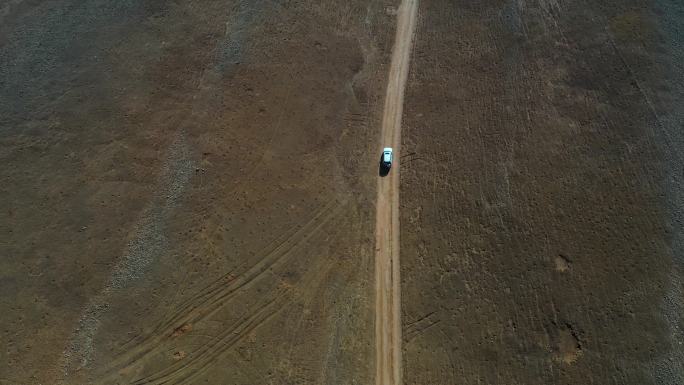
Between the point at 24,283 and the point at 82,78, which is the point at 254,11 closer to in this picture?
the point at 82,78

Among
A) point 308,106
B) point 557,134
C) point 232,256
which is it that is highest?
point 308,106

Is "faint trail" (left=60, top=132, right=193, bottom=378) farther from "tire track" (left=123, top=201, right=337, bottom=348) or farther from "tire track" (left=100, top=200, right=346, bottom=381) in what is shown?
"tire track" (left=123, top=201, right=337, bottom=348)

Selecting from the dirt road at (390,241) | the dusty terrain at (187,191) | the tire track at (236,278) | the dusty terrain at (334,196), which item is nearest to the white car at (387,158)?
the dirt road at (390,241)

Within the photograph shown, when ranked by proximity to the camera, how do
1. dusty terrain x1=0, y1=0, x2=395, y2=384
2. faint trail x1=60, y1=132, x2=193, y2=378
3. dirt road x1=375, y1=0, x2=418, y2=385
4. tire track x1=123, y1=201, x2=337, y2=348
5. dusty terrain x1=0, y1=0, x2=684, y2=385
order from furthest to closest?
dirt road x1=375, y1=0, x2=418, y2=385
tire track x1=123, y1=201, x2=337, y2=348
dusty terrain x1=0, y1=0, x2=684, y2=385
dusty terrain x1=0, y1=0, x2=395, y2=384
faint trail x1=60, y1=132, x2=193, y2=378

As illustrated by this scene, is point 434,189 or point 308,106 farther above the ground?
point 308,106

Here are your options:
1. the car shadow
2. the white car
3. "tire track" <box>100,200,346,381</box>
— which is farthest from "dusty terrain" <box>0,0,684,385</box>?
the white car

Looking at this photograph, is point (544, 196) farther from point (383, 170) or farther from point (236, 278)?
point (236, 278)

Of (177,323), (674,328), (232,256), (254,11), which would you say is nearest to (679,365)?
(674,328)
